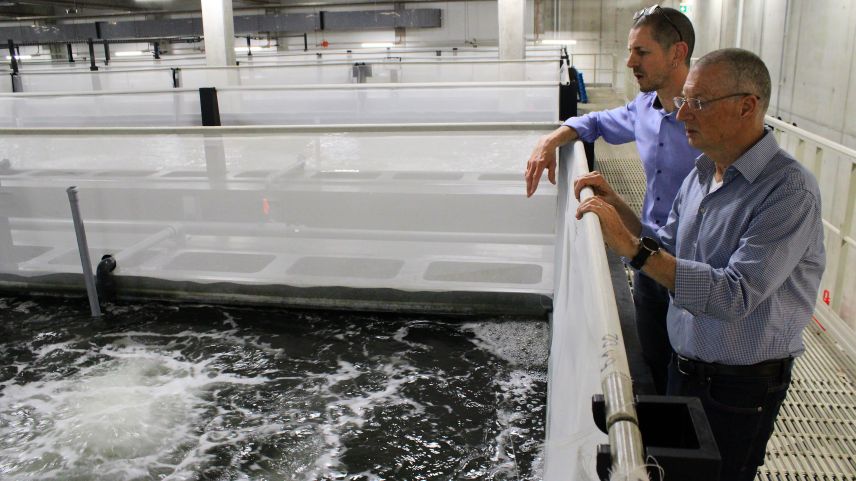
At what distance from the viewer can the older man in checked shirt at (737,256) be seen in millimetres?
1399

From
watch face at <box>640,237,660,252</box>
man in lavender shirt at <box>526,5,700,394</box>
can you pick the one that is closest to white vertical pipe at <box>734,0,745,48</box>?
man in lavender shirt at <box>526,5,700,394</box>

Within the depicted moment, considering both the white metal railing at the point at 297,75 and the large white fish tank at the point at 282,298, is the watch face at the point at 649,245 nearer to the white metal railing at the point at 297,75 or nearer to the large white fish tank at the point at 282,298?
the large white fish tank at the point at 282,298

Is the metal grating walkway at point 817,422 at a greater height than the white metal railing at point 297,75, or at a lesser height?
lesser

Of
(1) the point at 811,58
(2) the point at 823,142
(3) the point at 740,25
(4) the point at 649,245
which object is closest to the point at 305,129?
(4) the point at 649,245

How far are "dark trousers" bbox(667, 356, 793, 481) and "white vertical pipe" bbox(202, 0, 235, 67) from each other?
10.6 metres

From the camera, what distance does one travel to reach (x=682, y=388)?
1.68 meters

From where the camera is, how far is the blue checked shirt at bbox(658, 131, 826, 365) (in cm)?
139

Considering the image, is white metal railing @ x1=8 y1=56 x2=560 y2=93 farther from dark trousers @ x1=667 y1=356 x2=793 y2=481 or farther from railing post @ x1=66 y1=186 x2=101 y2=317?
dark trousers @ x1=667 y1=356 x2=793 y2=481

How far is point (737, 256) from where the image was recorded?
1.42 metres

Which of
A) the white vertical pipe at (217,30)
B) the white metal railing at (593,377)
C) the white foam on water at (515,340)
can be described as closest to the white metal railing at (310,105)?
the white foam on water at (515,340)

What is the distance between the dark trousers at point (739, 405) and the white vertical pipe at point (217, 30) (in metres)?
10.6

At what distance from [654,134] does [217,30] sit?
10206 millimetres

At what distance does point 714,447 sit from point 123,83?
9024 millimetres

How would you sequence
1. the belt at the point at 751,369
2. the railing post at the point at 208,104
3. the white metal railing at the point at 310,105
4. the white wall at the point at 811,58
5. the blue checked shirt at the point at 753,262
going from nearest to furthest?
the blue checked shirt at the point at 753,262 → the belt at the point at 751,369 → the white metal railing at the point at 310,105 → the railing post at the point at 208,104 → the white wall at the point at 811,58
